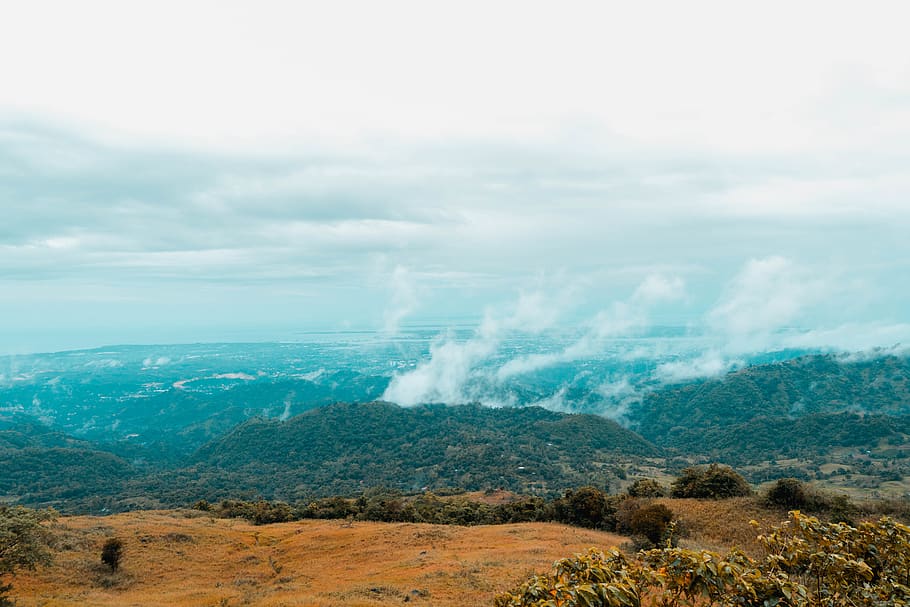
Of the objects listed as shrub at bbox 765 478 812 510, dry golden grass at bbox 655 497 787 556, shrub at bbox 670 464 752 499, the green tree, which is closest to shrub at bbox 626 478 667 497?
shrub at bbox 670 464 752 499

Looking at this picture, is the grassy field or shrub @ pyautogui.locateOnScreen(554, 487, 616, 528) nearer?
the grassy field

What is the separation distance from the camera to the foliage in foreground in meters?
8.28

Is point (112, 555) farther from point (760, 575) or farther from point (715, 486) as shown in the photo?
point (715, 486)

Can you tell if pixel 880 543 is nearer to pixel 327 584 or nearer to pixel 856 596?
pixel 856 596

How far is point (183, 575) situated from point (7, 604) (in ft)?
52.3

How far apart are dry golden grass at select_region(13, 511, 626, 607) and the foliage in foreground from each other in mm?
20096

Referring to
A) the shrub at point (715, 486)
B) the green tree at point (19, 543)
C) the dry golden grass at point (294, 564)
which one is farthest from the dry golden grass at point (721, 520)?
the green tree at point (19, 543)

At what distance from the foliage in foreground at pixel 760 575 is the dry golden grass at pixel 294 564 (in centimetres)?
2010

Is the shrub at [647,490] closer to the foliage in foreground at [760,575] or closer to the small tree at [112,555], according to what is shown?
the small tree at [112,555]

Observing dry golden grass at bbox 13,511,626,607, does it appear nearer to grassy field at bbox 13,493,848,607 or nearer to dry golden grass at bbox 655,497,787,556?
grassy field at bbox 13,493,848,607

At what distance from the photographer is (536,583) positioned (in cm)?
910

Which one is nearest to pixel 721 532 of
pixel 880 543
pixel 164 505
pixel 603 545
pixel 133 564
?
pixel 603 545

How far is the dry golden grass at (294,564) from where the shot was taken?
30750mm

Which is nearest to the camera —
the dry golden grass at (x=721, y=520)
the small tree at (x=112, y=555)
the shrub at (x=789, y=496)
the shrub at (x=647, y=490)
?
the small tree at (x=112, y=555)
